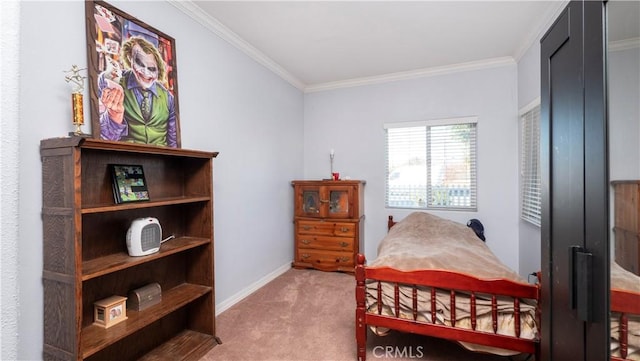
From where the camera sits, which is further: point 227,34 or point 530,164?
point 530,164

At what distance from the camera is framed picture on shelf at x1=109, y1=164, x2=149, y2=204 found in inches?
64.9

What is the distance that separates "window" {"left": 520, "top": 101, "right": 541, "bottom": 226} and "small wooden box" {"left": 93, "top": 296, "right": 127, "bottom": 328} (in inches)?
138

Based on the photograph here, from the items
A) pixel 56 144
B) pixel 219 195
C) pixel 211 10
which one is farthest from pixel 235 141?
pixel 56 144

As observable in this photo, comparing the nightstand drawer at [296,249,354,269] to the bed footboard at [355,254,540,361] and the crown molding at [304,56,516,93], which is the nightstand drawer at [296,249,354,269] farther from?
the crown molding at [304,56,516,93]

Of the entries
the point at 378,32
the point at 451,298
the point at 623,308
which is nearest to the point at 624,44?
the point at 623,308

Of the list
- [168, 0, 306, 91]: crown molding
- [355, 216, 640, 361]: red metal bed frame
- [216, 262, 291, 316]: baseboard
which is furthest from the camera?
[216, 262, 291, 316]: baseboard

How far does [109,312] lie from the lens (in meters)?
1.59

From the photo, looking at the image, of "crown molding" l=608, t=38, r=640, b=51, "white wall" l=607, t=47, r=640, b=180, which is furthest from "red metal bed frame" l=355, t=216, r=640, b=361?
"crown molding" l=608, t=38, r=640, b=51

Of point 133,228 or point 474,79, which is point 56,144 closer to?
point 133,228

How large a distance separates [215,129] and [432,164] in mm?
2776

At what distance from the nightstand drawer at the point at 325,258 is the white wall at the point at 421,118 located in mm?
557

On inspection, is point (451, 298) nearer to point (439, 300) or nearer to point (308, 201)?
point (439, 300)

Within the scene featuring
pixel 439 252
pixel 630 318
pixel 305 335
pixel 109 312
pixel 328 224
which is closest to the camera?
pixel 630 318

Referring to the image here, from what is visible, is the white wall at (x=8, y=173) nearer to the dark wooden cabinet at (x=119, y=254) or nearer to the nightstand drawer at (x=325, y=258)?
the dark wooden cabinet at (x=119, y=254)
